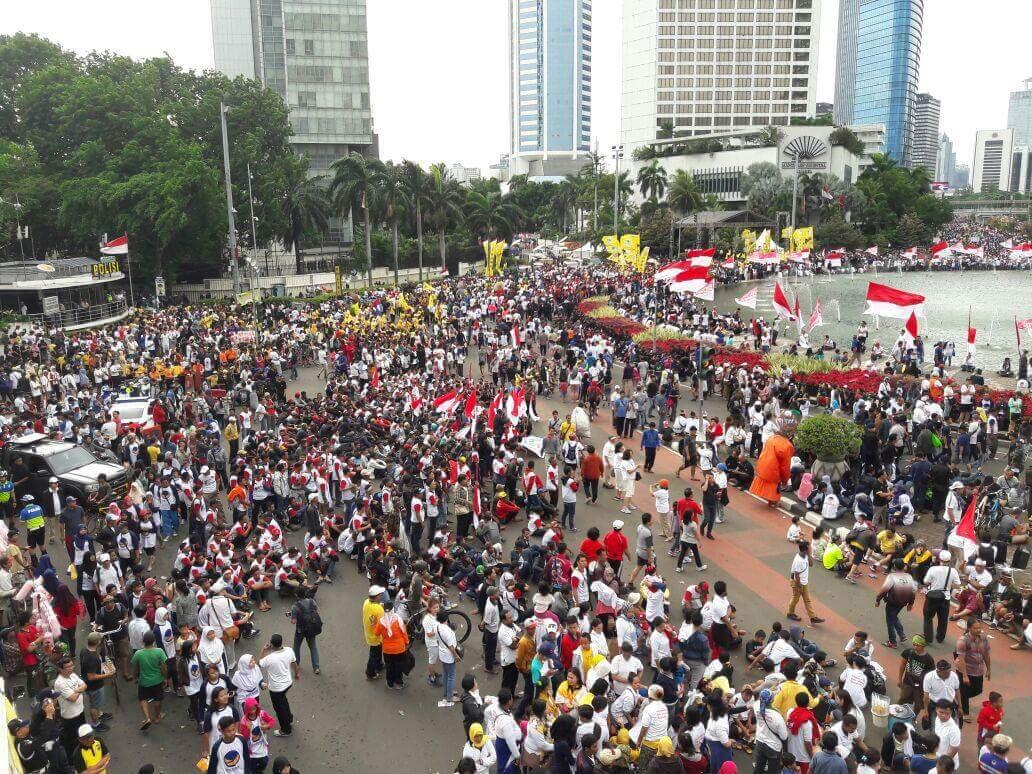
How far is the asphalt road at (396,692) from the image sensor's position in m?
8.95

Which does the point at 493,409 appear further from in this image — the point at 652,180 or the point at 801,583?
the point at 652,180

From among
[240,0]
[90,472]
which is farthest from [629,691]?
[240,0]

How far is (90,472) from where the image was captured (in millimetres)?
16000

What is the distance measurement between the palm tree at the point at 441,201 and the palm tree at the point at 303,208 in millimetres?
8838

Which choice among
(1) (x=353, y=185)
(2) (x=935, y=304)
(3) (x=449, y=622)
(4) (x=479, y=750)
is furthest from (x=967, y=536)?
(1) (x=353, y=185)

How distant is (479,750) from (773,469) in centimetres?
1074

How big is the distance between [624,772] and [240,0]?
107628mm

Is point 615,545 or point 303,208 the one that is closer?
point 615,545

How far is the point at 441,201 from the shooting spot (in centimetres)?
6619

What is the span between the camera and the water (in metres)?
39.6

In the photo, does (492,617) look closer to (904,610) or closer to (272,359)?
(904,610)

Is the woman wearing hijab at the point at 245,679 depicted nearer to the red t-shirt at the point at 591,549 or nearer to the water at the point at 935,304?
the red t-shirt at the point at 591,549

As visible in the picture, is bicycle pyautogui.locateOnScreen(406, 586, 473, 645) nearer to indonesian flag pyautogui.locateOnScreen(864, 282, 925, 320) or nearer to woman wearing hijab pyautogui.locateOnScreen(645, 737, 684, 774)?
woman wearing hijab pyautogui.locateOnScreen(645, 737, 684, 774)

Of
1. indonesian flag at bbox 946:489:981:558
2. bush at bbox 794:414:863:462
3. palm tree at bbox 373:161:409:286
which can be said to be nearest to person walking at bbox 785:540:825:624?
indonesian flag at bbox 946:489:981:558
